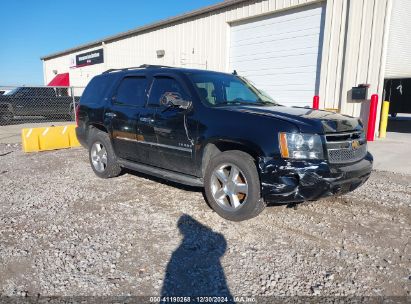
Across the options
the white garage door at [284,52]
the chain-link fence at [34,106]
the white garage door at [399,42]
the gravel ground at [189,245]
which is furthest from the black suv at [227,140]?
the chain-link fence at [34,106]

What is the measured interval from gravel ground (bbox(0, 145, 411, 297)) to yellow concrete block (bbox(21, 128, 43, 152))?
370 cm

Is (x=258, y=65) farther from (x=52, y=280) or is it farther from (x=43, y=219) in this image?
(x=52, y=280)

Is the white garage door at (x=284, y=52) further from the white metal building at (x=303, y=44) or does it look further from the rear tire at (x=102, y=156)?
the rear tire at (x=102, y=156)

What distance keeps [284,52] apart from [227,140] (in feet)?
31.6

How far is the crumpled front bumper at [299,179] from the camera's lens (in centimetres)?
354

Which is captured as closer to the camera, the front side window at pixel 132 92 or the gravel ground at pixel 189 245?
the gravel ground at pixel 189 245

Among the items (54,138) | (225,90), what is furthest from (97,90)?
(54,138)

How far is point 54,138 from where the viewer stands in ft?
30.6

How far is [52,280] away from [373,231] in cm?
334

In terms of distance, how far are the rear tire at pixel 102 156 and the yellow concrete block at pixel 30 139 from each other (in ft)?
11.7

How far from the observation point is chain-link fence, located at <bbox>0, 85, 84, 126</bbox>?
15.7 meters

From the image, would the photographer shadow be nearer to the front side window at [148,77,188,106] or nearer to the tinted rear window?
the front side window at [148,77,188,106]

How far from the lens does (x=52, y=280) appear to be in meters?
2.82

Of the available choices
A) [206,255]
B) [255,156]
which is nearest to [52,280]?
[206,255]
